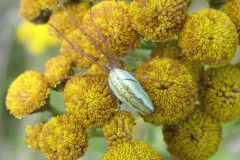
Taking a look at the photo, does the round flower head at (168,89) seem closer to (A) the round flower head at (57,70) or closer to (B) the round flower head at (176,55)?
(B) the round flower head at (176,55)

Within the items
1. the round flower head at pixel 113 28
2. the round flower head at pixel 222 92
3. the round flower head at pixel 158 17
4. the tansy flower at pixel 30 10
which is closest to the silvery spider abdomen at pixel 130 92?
the round flower head at pixel 113 28

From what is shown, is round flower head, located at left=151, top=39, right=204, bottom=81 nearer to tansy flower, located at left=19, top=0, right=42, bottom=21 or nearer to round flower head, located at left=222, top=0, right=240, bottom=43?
round flower head, located at left=222, top=0, right=240, bottom=43

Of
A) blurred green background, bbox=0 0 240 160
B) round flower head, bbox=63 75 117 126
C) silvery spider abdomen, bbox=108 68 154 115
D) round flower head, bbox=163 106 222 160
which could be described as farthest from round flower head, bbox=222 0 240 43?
blurred green background, bbox=0 0 240 160

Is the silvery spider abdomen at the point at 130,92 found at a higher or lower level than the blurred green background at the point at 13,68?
higher

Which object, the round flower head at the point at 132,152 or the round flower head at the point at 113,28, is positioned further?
the round flower head at the point at 113,28

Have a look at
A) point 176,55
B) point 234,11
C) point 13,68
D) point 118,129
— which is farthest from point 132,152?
point 13,68
